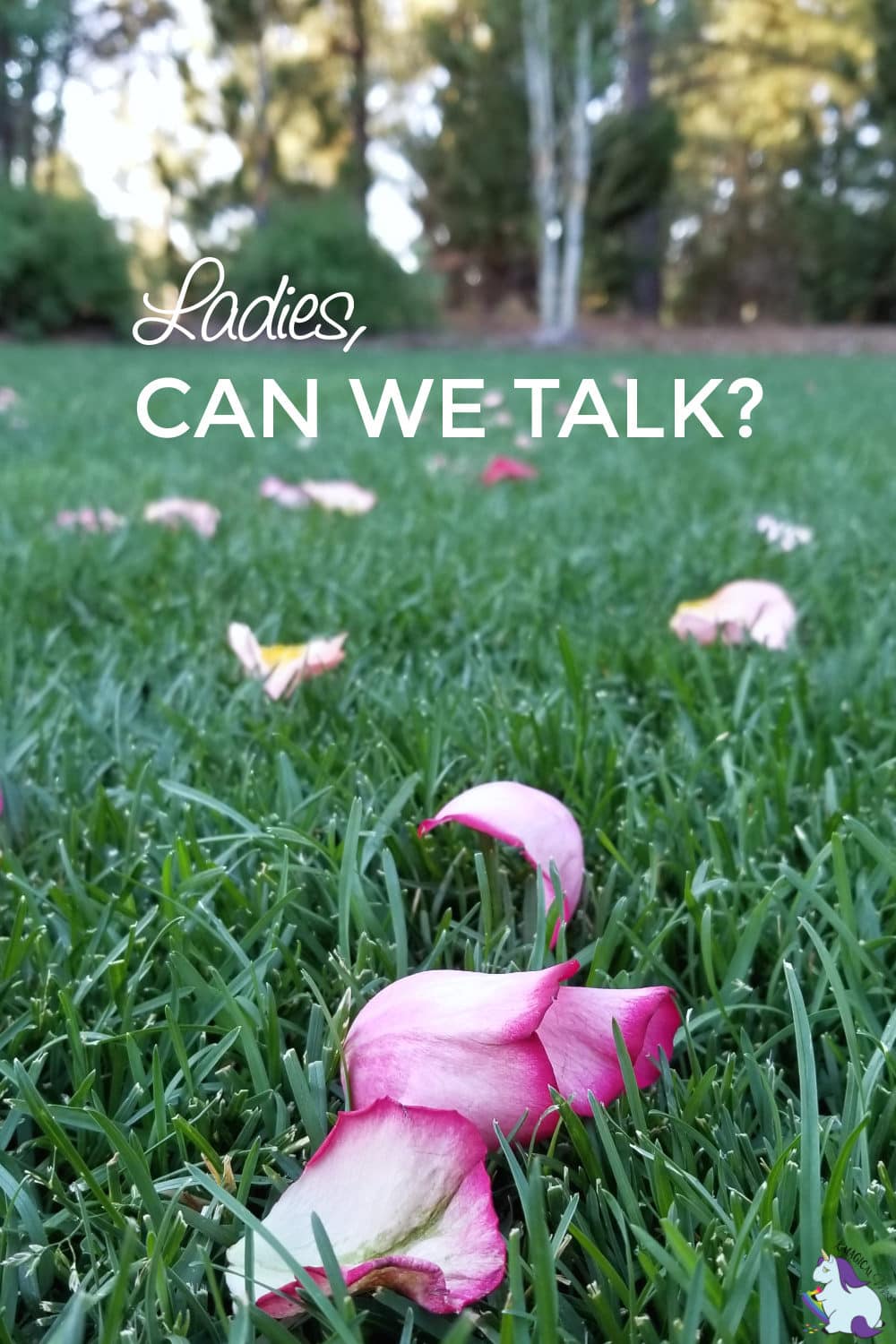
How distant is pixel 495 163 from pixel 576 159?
4.73 m

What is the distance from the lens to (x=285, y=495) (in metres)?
2.36

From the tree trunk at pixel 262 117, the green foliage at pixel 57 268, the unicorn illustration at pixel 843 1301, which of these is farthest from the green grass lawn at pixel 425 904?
the tree trunk at pixel 262 117

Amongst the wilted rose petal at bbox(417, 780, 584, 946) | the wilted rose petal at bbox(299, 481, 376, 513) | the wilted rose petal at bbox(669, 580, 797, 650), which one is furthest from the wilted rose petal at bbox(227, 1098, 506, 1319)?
the wilted rose petal at bbox(299, 481, 376, 513)

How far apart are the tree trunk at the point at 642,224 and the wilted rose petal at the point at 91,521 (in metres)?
19.1

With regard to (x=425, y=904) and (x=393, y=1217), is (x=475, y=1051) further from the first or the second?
(x=425, y=904)

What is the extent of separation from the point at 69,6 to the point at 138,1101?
27108 millimetres

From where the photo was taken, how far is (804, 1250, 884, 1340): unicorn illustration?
430mm

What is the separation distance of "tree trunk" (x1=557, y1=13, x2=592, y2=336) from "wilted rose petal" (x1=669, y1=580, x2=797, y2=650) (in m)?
15.5

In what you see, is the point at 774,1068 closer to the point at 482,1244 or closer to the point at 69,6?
the point at 482,1244

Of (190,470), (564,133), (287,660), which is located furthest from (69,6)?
(287,660)

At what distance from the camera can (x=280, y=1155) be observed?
1.83 ft

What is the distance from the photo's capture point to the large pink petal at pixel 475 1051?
0.49 meters

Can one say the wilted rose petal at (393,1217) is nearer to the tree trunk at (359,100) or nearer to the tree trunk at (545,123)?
the tree trunk at (545,123)

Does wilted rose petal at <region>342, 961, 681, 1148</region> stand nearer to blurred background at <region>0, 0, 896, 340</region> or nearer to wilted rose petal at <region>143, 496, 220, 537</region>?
wilted rose petal at <region>143, 496, 220, 537</region>
